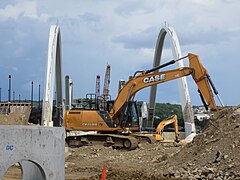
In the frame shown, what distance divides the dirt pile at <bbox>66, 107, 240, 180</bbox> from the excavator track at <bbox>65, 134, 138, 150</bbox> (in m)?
2.56

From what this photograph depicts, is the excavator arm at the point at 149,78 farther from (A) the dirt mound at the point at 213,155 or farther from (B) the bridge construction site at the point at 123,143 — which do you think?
(A) the dirt mound at the point at 213,155

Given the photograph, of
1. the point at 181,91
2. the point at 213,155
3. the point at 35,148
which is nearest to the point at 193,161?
the point at 213,155

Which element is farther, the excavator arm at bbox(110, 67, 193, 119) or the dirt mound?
the excavator arm at bbox(110, 67, 193, 119)

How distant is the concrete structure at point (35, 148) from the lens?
24.8ft

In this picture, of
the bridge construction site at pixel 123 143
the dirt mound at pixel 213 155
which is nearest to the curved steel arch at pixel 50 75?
the bridge construction site at pixel 123 143

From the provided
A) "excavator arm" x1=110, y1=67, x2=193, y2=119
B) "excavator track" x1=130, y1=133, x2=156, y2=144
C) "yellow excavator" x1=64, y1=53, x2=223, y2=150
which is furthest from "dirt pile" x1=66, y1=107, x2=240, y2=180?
"excavator arm" x1=110, y1=67, x2=193, y2=119

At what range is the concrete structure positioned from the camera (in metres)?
7.55

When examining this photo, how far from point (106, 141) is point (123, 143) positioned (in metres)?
0.89

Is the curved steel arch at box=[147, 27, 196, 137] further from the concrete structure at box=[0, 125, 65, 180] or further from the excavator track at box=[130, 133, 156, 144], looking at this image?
the concrete structure at box=[0, 125, 65, 180]

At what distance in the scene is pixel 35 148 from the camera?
7680 mm

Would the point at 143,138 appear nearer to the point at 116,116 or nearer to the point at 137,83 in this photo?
the point at 116,116

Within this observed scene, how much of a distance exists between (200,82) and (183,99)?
2073 centimetres

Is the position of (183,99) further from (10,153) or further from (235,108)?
(10,153)

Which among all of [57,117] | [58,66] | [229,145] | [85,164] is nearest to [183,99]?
[57,117]
